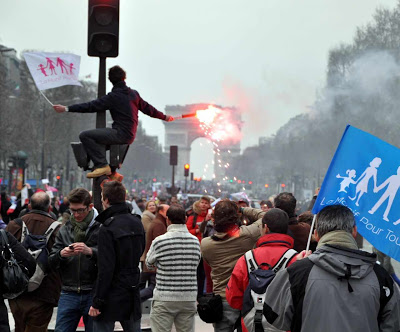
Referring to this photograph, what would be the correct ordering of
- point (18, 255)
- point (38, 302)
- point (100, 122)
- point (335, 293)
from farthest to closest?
point (100, 122)
point (38, 302)
point (18, 255)
point (335, 293)

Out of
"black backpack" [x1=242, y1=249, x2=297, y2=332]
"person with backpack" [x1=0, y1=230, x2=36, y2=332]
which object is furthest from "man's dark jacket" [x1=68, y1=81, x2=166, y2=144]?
"black backpack" [x1=242, y1=249, x2=297, y2=332]

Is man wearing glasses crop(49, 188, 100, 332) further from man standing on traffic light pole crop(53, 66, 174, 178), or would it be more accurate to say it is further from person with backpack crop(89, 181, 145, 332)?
man standing on traffic light pole crop(53, 66, 174, 178)

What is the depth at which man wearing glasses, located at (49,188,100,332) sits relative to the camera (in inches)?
266

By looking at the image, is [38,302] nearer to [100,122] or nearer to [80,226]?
[80,226]

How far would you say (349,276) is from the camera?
14.5ft

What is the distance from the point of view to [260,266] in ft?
19.0

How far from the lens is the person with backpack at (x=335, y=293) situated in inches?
175

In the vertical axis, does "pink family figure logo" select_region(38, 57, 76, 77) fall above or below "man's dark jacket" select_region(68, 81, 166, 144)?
above

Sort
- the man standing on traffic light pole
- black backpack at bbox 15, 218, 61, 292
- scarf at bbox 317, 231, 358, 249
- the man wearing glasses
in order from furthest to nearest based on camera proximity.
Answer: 1. the man standing on traffic light pole
2. black backpack at bbox 15, 218, 61, 292
3. the man wearing glasses
4. scarf at bbox 317, 231, 358, 249

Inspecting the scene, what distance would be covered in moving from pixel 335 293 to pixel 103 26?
4677mm

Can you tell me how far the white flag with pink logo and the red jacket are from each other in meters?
3.74

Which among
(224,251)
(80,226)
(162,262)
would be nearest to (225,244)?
(224,251)

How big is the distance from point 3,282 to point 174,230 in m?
1.89

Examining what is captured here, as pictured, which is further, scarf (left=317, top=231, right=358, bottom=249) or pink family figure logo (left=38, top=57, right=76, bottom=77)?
pink family figure logo (left=38, top=57, right=76, bottom=77)
